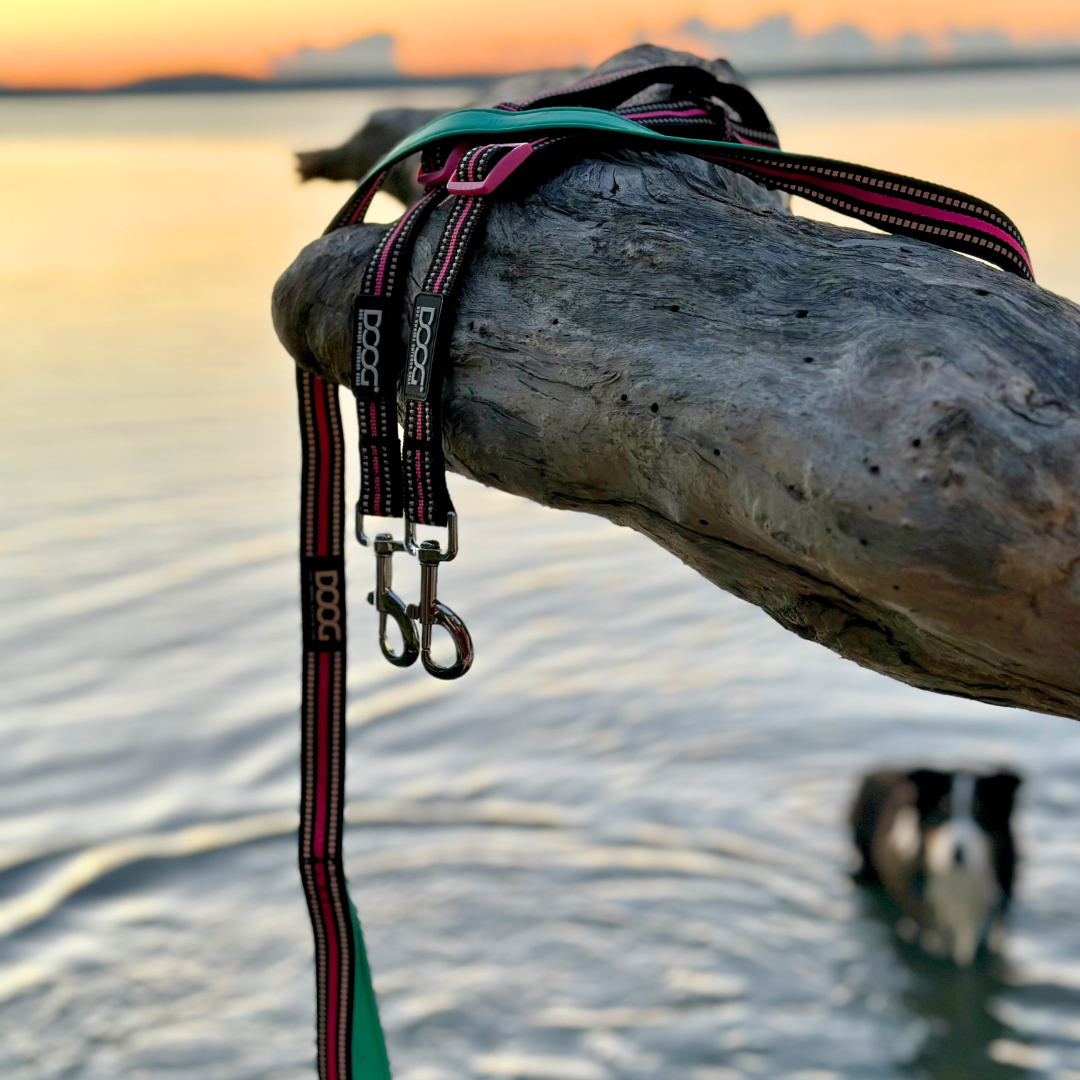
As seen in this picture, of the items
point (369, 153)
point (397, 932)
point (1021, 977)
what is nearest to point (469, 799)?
point (397, 932)

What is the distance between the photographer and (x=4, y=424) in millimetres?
10344

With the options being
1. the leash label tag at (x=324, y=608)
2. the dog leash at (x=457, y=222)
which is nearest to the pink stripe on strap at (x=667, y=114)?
the dog leash at (x=457, y=222)

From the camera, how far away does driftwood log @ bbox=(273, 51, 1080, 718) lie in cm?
99

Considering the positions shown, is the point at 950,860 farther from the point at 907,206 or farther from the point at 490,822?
the point at 907,206

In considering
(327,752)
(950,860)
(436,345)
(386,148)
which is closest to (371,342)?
(436,345)

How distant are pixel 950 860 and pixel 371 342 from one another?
439cm

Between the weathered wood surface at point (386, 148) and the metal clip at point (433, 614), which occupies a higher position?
the weathered wood surface at point (386, 148)

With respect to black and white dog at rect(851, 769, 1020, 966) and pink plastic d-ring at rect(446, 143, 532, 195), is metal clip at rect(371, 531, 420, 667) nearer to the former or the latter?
pink plastic d-ring at rect(446, 143, 532, 195)

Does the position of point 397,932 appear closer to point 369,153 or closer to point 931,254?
point 369,153

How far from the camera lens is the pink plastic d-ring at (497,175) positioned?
4.59ft

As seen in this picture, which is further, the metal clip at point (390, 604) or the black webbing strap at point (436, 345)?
the metal clip at point (390, 604)

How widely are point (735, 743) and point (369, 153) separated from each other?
3.53 meters

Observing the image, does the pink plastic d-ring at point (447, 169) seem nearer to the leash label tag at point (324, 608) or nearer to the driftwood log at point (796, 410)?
the driftwood log at point (796, 410)

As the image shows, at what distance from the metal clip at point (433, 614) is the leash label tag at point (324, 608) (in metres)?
0.32
